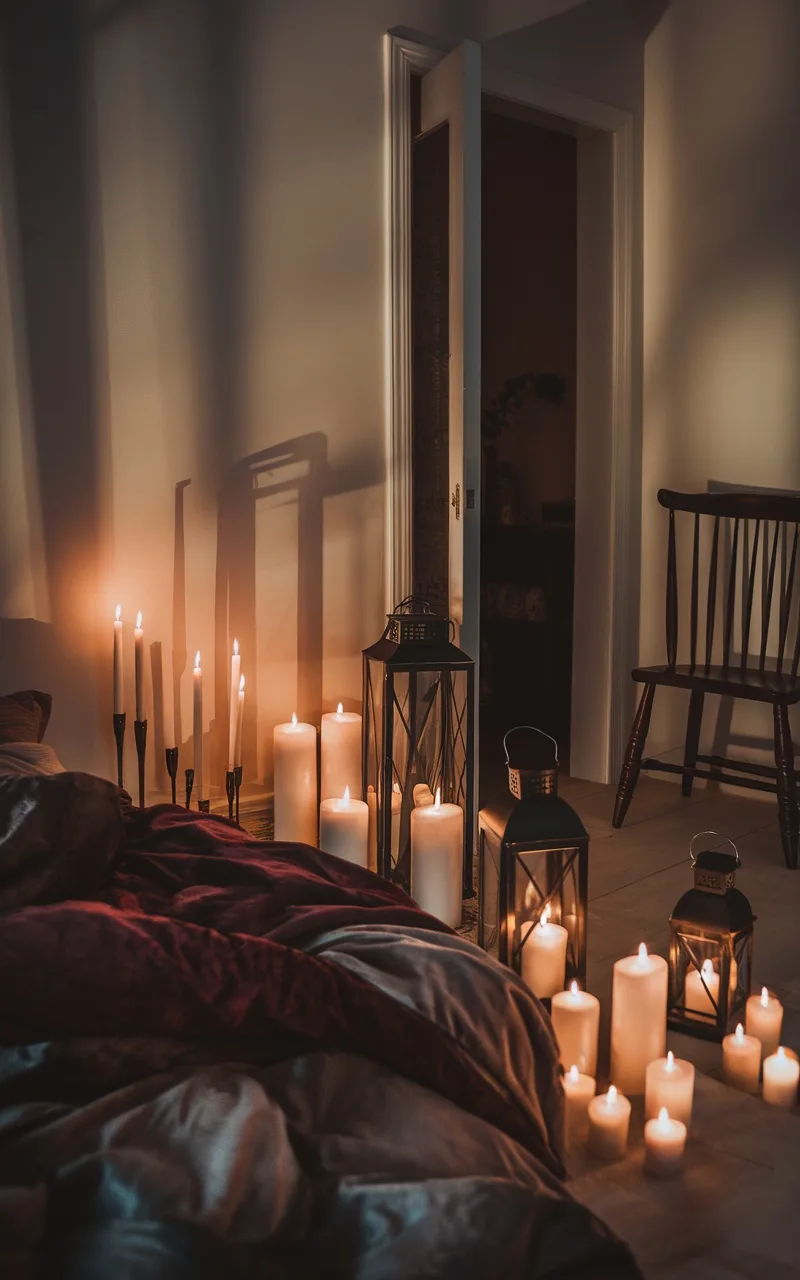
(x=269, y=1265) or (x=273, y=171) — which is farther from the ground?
(x=273, y=171)

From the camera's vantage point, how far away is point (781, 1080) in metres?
1.65

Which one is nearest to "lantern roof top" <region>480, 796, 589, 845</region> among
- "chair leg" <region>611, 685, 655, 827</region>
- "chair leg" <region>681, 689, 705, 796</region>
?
"chair leg" <region>611, 685, 655, 827</region>

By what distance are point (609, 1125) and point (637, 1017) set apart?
0.63 feet

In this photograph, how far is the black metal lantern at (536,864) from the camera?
178cm

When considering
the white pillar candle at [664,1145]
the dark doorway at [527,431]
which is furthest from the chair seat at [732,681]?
the white pillar candle at [664,1145]

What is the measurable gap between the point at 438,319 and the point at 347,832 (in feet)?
4.81

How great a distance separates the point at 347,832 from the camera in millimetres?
2324

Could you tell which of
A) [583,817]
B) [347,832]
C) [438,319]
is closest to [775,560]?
[583,817]

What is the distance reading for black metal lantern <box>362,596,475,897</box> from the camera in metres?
2.42

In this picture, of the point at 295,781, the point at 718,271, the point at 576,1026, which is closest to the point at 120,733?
the point at 295,781

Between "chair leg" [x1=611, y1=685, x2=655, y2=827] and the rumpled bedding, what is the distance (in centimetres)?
168

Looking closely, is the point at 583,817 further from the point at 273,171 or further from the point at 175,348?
the point at 273,171

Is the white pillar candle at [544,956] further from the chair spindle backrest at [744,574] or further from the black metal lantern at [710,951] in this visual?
the chair spindle backrest at [744,574]

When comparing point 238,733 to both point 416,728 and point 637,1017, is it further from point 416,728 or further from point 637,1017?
point 637,1017
